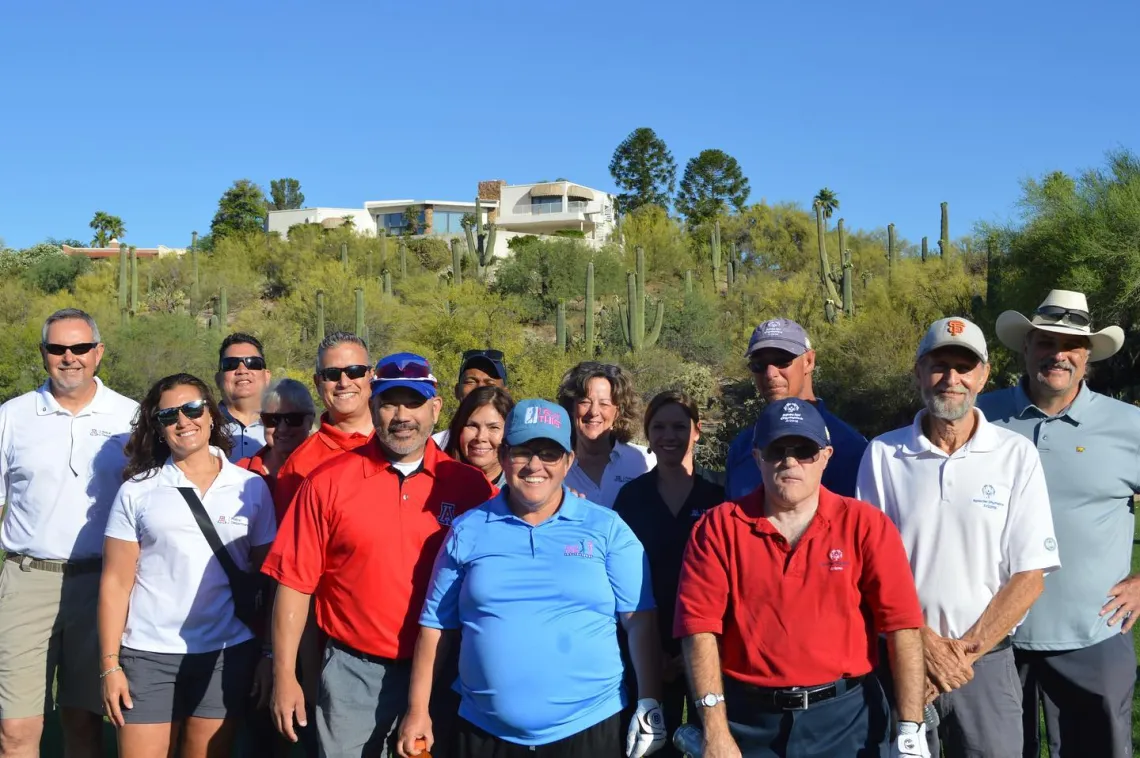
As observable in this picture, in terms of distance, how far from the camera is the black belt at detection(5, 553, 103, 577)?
16.5ft

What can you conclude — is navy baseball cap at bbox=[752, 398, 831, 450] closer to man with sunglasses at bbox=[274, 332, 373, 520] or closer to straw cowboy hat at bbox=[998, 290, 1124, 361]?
straw cowboy hat at bbox=[998, 290, 1124, 361]

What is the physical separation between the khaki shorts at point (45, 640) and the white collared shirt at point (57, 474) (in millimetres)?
151

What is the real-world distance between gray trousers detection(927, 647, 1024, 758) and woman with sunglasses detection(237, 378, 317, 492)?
3357 mm

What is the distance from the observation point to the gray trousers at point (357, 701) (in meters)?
3.98

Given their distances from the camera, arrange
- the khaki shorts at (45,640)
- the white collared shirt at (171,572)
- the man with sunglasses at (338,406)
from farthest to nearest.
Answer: the khaki shorts at (45,640) → the man with sunglasses at (338,406) → the white collared shirt at (171,572)

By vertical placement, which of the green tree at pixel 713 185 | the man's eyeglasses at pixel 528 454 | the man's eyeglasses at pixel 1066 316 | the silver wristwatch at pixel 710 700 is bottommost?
the silver wristwatch at pixel 710 700

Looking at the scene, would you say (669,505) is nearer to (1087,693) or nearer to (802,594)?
(802,594)

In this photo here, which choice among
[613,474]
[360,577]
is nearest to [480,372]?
[613,474]

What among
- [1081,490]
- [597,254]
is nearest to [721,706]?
[1081,490]

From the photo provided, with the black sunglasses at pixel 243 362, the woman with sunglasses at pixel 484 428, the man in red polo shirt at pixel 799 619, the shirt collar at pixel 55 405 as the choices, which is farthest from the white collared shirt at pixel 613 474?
the shirt collar at pixel 55 405

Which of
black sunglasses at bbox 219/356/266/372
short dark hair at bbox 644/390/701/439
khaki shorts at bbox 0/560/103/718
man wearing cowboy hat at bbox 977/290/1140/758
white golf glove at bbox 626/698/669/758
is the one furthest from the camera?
black sunglasses at bbox 219/356/266/372

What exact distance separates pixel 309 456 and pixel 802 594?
97.8 inches

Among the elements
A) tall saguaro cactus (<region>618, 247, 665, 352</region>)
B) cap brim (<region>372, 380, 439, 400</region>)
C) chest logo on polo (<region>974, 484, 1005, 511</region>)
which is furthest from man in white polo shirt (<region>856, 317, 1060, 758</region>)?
tall saguaro cactus (<region>618, 247, 665, 352</region>)

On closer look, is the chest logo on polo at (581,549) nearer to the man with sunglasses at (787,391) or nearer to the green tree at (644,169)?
the man with sunglasses at (787,391)
